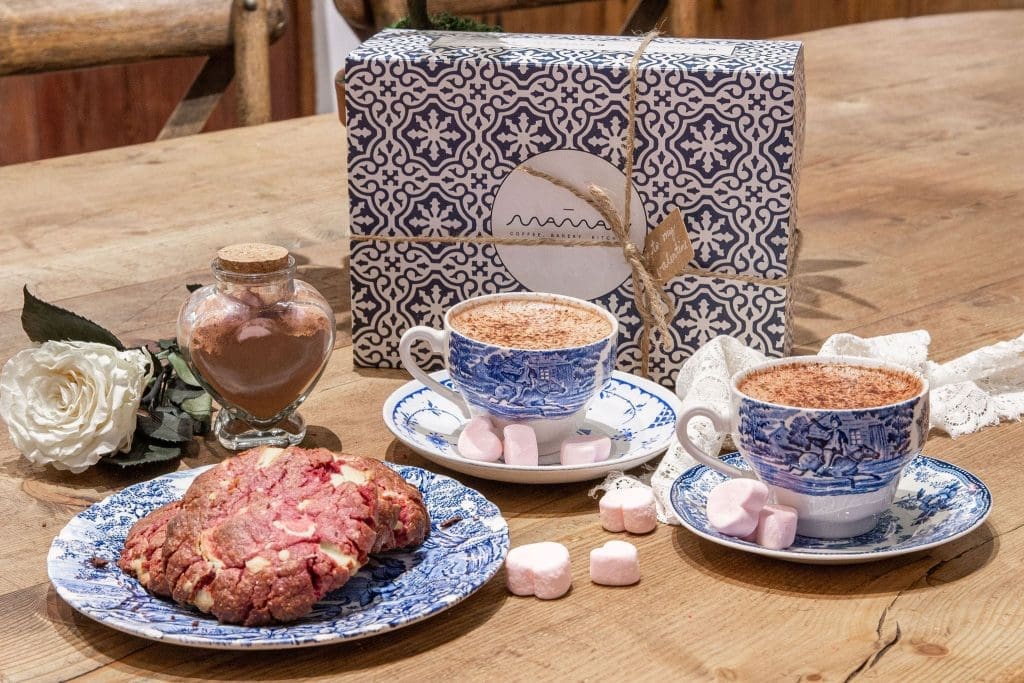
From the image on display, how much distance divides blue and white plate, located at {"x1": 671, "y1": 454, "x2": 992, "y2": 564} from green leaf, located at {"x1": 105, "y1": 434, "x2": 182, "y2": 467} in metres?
0.38

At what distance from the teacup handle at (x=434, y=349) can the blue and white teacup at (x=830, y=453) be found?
0.76 ft

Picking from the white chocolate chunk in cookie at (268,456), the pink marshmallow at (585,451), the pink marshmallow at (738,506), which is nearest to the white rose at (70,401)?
the white chocolate chunk in cookie at (268,456)

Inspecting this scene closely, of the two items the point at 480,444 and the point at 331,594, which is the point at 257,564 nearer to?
the point at 331,594

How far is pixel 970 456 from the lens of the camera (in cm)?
101

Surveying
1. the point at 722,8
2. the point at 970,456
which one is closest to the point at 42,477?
the point at 970,456

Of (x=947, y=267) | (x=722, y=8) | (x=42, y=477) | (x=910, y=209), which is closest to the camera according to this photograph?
(x=42, y=477)

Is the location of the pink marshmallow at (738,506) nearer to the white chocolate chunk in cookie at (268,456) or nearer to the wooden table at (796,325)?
the wooden table at (796,325)

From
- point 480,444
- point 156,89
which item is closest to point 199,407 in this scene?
point 480,444

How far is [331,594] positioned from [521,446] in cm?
22

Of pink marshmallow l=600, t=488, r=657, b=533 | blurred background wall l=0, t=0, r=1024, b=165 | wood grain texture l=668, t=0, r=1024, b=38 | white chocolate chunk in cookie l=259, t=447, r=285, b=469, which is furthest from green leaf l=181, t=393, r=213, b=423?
wood grain texture l=668, t=0, r=1024, b=38

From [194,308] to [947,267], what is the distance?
857 millimetres

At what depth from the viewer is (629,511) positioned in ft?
2.87

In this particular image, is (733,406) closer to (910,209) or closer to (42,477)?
(42,477)

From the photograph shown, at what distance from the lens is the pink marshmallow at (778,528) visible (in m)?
0.81
